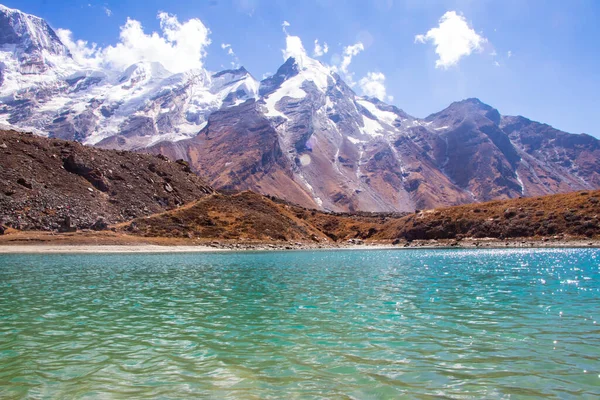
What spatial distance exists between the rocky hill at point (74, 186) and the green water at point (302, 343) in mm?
76439

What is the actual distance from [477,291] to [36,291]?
110ft

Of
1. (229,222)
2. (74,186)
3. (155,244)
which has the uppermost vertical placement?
(74,186)

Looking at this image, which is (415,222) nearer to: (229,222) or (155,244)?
(229,222)

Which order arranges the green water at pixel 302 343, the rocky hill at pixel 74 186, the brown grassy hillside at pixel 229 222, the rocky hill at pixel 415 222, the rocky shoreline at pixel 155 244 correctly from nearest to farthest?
1. the green water at pixel 302 343
2. the rocky shoreline at pixel 155 244
3. the rocky hill at pixel 74 186
4. the rocky hill at pixel 415 222
5. the brown grassy hillside at pixel 229 222

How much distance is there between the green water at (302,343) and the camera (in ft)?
37.5

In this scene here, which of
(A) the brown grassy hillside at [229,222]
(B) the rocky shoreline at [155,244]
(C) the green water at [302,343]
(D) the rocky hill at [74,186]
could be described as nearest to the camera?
(C) the green water at [302,343]

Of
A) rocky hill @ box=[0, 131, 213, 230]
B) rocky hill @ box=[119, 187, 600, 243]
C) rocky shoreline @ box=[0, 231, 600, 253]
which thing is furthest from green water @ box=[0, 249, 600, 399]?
rocky hill @ box=[119, 187, 600, 243]

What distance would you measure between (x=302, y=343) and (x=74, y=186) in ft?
357

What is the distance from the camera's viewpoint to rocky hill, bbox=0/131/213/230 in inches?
3716

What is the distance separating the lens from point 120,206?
371 feet

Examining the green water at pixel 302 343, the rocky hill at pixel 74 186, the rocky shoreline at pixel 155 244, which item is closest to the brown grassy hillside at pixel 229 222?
the rocky shoreline at pixel 155 244

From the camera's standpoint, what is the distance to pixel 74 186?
106188 millimetres

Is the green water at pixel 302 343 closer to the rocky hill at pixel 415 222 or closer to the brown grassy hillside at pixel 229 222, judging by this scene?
the brown grassy hillside at pixel 229 222

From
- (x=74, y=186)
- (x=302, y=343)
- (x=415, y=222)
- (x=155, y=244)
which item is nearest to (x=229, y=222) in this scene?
(x=155, y=244)
